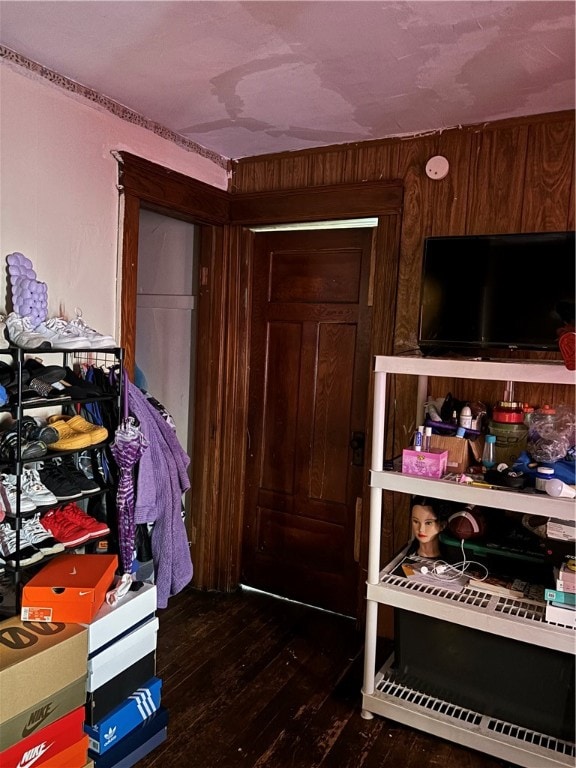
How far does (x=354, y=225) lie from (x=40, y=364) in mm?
1612

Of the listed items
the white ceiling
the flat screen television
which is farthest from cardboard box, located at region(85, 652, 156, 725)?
the white ceiling

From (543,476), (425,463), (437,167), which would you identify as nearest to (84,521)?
(425,463)

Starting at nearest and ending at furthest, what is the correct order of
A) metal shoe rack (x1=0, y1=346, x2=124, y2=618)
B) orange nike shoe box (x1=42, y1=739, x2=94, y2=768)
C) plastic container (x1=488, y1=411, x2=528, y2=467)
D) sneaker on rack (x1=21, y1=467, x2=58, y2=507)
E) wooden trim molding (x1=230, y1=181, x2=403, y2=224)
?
1. orange nike shoe box (x1=42, y1=739, x2=94, y2=768)
2. metal shoe rack (x1=0, y1=346, x2=124, y2=618)
3. sneaker on rack (x1=21, y1=467, x2=58, y2=507)
4. plastic container (x1=488, y1=411, x2=528, y2=467)
5. wooden trim molding (x1=230, y1=181, x2=403, y2=224)

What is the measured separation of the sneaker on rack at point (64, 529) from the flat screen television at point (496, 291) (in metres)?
1.48

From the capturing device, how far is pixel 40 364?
199 centimetres

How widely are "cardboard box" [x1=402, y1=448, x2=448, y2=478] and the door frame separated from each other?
613mm

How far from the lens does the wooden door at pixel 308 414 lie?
2893mm

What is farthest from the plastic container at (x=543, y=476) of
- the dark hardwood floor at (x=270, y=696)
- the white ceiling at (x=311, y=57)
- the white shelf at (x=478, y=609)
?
the white ceiling at (x=311, y=57)

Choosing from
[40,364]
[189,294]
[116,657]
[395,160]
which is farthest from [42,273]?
[395,160]

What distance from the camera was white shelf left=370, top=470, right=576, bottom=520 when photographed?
6.08ft

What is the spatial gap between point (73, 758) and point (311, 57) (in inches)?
89.4

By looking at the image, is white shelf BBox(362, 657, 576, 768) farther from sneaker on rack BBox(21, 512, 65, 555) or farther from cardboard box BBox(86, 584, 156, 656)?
sneaker on rack BBox(21, 512, 65, 555)

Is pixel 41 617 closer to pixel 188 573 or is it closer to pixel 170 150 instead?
pixel 188 573

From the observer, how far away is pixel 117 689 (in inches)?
74.4
